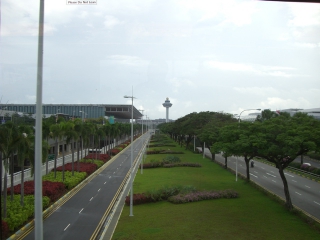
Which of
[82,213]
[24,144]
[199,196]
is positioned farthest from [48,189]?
[199,196]

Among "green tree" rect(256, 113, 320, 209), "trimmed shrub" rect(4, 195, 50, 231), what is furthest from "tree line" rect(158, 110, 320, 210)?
"trimmed shrub" rect(4, 195, 50, 231)

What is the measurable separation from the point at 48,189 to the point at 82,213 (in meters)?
3.22

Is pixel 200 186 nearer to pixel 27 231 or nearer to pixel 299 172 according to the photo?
pixel 27 231

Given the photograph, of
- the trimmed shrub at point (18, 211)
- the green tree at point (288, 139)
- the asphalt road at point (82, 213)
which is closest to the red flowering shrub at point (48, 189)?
the asphalt road at point (82, 213)

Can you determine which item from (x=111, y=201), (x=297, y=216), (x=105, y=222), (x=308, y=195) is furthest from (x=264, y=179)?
(x=105, y=222)

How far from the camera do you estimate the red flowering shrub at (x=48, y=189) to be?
1831 centimetres

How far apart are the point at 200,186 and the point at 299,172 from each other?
51.9ft

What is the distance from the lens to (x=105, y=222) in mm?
15047

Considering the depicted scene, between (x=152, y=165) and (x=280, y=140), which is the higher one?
(x=280, y=140)

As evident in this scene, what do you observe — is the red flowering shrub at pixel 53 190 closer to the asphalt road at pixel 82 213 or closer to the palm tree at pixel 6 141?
the asphalt road at pixel 82 213

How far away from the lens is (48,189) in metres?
18.7

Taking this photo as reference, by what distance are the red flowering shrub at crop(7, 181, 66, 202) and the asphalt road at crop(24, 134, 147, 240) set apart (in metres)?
0.85

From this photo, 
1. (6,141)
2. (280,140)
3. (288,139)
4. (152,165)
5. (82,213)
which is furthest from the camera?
(152,165)

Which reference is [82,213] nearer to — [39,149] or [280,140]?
[39,149]
